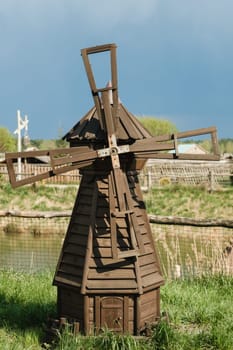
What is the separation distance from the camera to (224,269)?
944 cm

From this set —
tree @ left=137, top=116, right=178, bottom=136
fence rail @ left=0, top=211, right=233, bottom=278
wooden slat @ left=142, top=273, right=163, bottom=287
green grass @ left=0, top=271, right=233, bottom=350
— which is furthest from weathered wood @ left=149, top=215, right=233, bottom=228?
tree @ left=137, top=116, right=178, bottom=136

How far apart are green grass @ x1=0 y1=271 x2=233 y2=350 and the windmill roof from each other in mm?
2184

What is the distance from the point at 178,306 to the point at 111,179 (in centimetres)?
281

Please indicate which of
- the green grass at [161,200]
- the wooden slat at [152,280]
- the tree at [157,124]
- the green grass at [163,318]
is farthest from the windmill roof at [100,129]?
the tree at [157,124]

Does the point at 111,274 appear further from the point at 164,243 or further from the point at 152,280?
the point at 164,243

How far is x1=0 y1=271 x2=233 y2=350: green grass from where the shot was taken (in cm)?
577

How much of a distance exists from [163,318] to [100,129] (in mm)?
2420

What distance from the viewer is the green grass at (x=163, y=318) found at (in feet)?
18.9

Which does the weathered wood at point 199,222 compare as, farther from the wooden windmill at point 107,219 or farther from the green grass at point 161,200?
the green grass at point 161,200

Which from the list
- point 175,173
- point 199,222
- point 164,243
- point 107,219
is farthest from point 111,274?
point 175,173

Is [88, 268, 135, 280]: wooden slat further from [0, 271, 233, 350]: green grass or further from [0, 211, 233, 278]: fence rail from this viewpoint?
[0, 211, 233, 278]: fence rail

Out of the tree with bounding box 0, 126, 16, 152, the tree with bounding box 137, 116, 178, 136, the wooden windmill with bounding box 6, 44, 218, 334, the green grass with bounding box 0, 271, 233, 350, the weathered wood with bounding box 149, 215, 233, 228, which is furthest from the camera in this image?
the tree with bounding box 137, 116, 178, 136

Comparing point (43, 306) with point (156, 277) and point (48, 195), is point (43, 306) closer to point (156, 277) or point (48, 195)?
point (156, 277)

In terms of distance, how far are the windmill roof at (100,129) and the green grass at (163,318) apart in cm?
218
